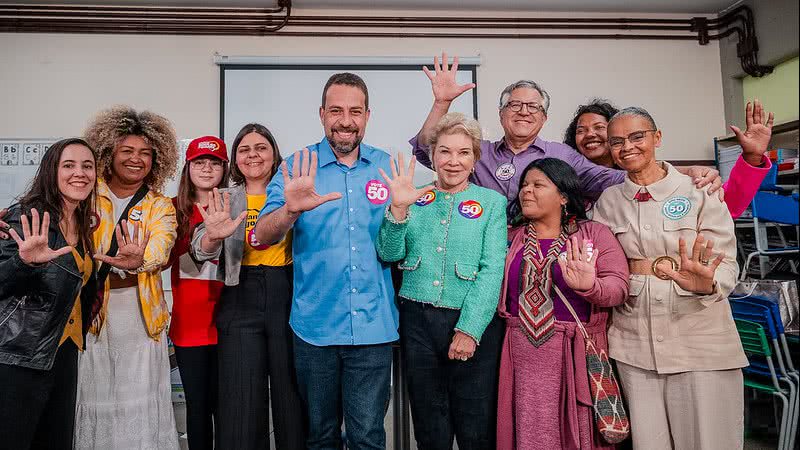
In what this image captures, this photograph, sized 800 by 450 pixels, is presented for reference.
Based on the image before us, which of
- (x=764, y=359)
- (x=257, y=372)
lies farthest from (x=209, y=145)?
(x=764, y=359)

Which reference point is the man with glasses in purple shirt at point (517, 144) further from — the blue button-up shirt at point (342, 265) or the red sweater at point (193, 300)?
the red sweater at point (193, 300)

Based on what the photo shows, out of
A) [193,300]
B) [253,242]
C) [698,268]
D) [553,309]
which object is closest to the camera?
[698,268]

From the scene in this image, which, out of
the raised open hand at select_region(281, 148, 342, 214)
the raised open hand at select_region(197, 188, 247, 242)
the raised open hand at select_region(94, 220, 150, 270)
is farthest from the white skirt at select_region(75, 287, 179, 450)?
the raised open hand at select_region(281, 148, 342, 214)

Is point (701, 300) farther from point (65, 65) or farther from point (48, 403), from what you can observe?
point (65, 65)

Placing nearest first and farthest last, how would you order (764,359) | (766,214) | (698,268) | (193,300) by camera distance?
(698,268) → (193,300) → (764,359) → (766,214)

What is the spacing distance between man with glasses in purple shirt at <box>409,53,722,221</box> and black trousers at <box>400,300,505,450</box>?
680 mm

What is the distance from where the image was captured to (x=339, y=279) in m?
1.97

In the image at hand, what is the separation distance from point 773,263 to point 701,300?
309 centimetres

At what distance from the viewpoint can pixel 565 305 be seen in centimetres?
198

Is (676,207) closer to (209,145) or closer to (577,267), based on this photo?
(577,267)

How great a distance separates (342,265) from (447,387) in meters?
0.64

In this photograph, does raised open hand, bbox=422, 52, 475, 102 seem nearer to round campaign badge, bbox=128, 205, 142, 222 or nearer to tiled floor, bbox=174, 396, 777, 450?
round campaign badge, bbox=128, 205, 142, 222

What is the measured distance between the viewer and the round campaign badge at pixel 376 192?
6.73ft

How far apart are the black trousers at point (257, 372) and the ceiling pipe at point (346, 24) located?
3.40 metres
